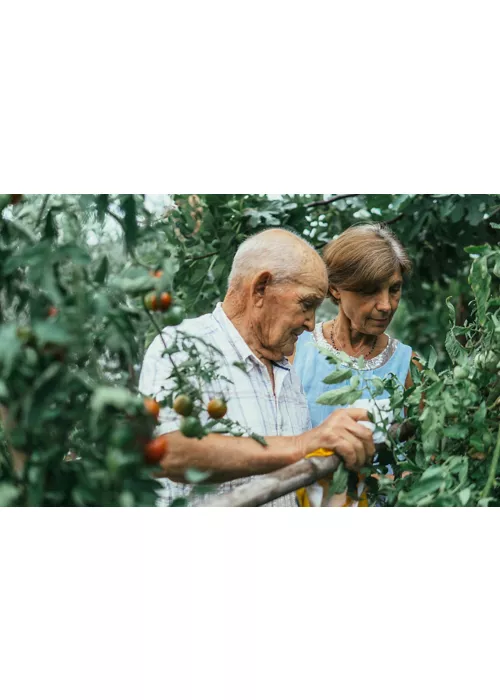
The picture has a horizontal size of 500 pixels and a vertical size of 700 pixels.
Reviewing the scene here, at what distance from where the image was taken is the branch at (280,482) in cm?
155

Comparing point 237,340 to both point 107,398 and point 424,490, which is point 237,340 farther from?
point 107,398

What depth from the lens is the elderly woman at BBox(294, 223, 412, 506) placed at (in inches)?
93.2

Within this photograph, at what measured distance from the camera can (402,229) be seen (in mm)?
2959

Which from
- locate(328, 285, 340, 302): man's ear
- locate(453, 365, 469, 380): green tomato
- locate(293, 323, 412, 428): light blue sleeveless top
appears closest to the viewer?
locate(453, 365, 469, 380): green tomato

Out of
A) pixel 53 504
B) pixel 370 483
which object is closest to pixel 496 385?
pixel 370 483

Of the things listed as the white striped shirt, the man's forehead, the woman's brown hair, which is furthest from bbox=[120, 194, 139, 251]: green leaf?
the woman's brown hair

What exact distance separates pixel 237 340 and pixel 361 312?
1.42 feet

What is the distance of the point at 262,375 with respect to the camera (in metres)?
2.24

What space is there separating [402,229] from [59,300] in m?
1.93

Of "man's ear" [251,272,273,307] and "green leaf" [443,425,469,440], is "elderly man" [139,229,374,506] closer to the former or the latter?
"man's ear" [251,272,273,307]

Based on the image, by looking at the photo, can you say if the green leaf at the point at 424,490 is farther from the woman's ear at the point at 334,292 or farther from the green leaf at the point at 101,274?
the green leaf at the point at 101,274

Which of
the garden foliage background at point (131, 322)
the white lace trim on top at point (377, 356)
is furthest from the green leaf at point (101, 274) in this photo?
the white lace trim on top at point (377, 356)

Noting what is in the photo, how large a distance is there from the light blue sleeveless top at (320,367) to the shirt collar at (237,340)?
0.09 m

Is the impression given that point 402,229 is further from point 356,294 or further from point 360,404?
point 360,404
